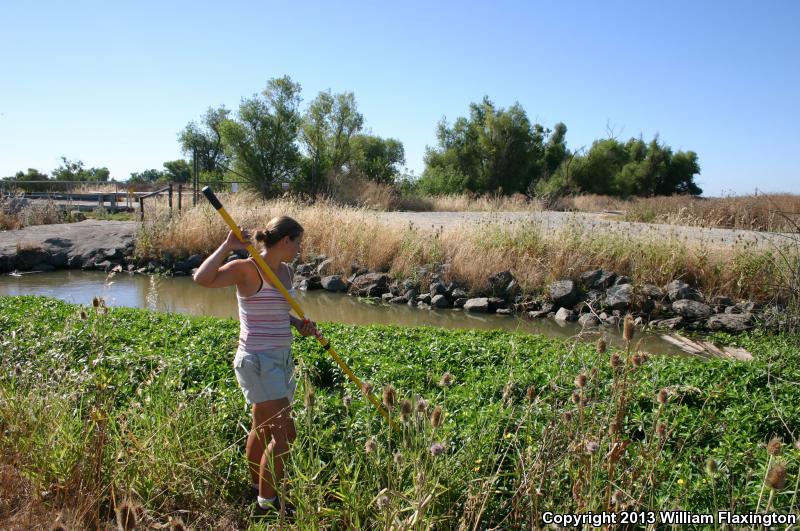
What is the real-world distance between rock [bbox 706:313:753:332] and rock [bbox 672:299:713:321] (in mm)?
195

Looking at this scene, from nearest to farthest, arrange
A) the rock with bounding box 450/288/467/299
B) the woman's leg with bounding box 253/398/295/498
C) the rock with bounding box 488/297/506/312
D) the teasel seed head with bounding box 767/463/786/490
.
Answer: the teasel seed head with bounding box 767/463/786/490, the woman's leg with bounding box 253/398/295/498, the rock with bounding box 488/297/506/312, the rock with bounding box 450/288/467/299

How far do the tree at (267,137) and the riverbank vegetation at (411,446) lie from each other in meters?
24.1

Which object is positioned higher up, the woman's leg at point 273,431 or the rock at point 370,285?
the woman's leg at point 273,431

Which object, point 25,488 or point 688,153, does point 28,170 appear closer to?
point 25,488

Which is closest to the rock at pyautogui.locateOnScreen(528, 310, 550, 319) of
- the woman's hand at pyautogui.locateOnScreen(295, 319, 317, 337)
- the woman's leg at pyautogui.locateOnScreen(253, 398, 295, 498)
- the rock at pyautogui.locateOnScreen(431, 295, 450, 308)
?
the rock at pyautogui.locateOnScreen(431, 295, 450, 308)

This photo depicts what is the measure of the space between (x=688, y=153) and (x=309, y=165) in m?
30.1

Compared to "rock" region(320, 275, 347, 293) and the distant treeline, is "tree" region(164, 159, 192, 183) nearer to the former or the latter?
the distant treeline

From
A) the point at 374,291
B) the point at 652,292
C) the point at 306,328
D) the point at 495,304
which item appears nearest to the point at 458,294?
the point at 495,304

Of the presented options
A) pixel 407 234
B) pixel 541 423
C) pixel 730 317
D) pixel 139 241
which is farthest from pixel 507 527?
pixel 139 241

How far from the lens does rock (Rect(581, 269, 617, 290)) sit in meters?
10.8

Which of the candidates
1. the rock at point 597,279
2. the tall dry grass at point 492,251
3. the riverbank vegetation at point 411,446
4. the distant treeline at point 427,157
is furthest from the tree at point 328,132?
the riverbank vegetation at point 411,446

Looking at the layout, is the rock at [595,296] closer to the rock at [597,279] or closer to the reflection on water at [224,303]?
the rock at [597,279]

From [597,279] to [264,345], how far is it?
9.05 metres

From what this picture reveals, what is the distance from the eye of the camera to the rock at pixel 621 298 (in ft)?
32.9
